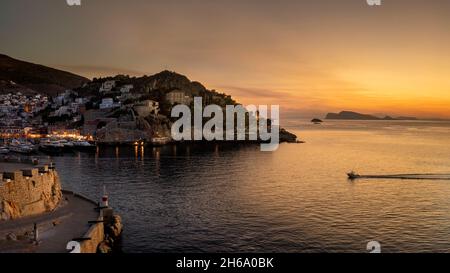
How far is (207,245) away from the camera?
17891 millimetres

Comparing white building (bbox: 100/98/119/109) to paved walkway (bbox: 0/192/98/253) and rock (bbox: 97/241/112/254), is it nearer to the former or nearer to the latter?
paved walkway (bbox: 0/192/98/253)

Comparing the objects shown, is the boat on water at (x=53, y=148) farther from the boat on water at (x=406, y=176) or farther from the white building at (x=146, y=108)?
the boat on water at (x=406, y=176)

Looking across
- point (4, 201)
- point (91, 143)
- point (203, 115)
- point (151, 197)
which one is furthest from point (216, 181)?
point (203, 115)

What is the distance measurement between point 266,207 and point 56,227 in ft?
44.1

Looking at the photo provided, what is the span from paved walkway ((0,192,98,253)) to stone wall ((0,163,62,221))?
413 mm

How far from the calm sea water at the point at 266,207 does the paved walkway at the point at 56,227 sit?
221 cm

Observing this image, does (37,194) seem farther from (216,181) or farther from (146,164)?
(146,164)

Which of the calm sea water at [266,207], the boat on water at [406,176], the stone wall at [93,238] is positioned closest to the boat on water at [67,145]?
the calm sea water at [266,207]

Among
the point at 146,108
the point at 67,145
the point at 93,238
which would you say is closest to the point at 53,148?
the point at 67,145

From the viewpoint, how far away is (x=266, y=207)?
84.1 ft

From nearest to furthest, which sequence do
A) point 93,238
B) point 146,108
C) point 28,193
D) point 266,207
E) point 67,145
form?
point 93,238 → point 28,193 → point 266,207 → point 67,145 → point 146,108

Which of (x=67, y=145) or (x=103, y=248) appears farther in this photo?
(x=67, y=145)

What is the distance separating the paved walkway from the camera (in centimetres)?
1284

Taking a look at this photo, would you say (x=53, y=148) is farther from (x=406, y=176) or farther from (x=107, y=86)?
(x=107, y=86)
